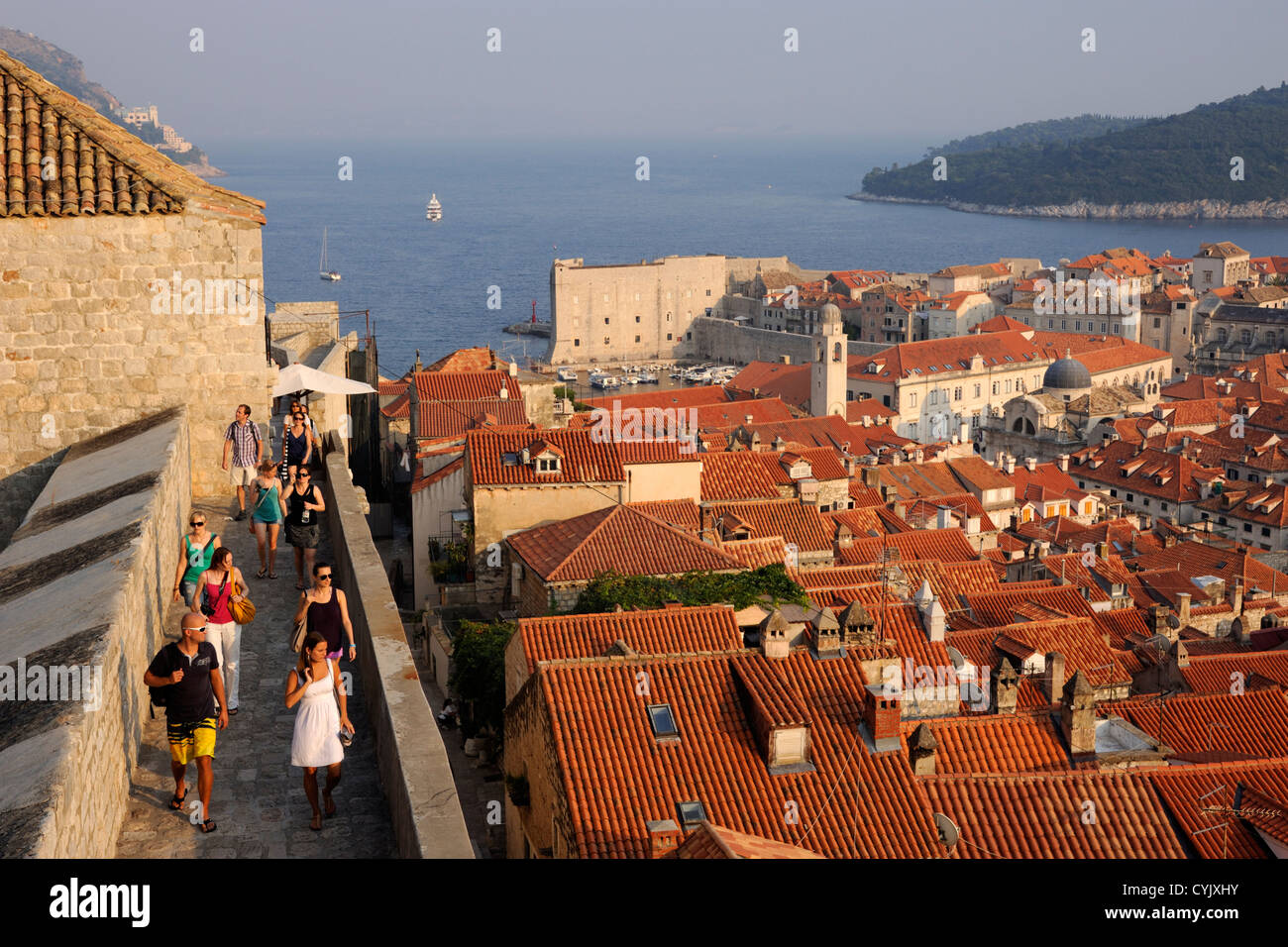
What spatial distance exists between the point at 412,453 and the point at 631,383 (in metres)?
65.1

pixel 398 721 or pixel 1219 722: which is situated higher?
pixel 398 721

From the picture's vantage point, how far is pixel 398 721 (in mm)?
6160

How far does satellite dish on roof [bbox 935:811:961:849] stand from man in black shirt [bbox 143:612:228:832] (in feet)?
23.9

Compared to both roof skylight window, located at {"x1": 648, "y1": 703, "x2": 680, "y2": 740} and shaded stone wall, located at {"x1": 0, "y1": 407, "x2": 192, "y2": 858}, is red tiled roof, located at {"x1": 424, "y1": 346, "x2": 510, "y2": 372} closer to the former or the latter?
roof skylight window, located at {"x1": 648, "y1": 703, "x2": 680, "y2": 740}

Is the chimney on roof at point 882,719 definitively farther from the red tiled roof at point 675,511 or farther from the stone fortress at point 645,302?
the stone fortress at point 645,302

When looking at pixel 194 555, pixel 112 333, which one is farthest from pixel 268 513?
pixel 112 333

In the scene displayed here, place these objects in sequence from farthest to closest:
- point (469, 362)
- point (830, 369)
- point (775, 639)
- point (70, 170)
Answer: point (830, 369), point (469, 362), point (775, 639), point (70, 170)

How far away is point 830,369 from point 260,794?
207 feet

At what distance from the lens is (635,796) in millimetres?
11680

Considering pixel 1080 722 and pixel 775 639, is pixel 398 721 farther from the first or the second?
pixel 1080 722

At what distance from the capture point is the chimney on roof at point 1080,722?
14.4 meters

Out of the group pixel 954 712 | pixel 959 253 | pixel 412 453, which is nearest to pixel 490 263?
pixel 959 253

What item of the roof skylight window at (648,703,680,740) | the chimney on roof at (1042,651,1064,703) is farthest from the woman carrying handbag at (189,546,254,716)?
the chimney on roof at (1042,651,1064,703)

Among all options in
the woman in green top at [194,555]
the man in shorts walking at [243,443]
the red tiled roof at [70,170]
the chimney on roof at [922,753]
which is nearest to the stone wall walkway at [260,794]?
the woman in green top at [194,555]
